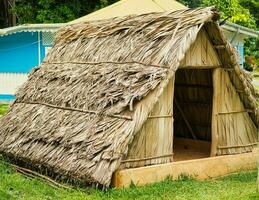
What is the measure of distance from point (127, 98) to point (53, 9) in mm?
18755

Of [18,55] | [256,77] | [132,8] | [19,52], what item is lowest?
[256,77]

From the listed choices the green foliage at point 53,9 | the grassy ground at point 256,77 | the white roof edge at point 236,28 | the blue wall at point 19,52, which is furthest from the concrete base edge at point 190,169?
the green foliage at point 53,9

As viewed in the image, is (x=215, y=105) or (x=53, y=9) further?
(x=53, y=9)

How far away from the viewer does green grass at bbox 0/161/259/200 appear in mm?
7824

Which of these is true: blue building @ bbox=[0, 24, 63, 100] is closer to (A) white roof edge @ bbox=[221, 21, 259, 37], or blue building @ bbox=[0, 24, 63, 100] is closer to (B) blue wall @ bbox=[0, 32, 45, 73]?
(B) blue wall @ bbox=[0, 32, 45, 73]

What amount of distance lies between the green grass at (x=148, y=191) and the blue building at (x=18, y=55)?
521 inches

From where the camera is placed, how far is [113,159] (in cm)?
793

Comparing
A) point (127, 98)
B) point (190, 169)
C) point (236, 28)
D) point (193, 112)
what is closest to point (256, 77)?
point (236, 28)

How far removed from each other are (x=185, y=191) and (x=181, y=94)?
12.9 ft

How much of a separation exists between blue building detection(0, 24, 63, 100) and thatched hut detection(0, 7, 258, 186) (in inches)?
412

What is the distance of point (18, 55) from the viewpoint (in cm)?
2252

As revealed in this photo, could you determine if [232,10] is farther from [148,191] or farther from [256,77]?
[148,191]

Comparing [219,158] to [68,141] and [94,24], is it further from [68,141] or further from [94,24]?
[94,24]

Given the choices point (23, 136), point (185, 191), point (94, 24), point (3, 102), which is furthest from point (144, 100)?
point (3, 102)
